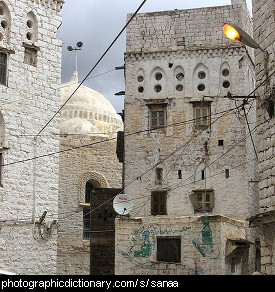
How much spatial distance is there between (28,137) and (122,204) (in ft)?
12.8

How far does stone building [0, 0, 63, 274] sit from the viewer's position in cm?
2156

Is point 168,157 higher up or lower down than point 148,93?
lower down

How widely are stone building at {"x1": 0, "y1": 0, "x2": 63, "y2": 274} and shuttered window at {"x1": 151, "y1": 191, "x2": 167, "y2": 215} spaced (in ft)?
11.2

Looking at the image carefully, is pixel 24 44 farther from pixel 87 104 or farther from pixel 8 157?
pixel 87 104

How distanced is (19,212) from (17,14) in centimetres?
674

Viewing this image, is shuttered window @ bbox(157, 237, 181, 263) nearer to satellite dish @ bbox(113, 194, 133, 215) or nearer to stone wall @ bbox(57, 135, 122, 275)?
satellite dish @ bbox(113, 194, 133, 215)

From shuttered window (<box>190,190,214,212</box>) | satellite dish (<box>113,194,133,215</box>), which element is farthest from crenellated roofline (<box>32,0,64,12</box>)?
shuttered window (<box>190,190,214,212</box>)

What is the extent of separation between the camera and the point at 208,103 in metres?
23.7

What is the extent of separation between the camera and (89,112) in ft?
109

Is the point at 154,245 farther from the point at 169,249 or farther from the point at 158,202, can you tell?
the point at 158,202
